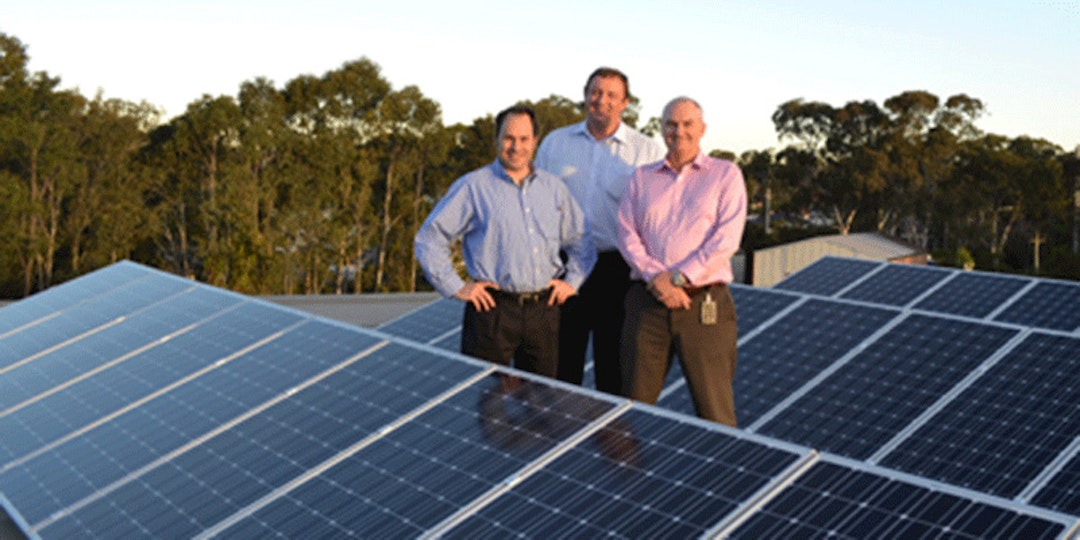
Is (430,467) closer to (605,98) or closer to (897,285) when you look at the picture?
(605,98)

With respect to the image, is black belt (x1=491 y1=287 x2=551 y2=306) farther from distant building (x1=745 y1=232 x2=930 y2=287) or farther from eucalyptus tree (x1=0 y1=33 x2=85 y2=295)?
eucalyptus tree (x1=0 y1=33 x2=85 y2=295)

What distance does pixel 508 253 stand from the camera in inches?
282

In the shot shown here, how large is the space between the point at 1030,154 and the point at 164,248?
5336 centimetres

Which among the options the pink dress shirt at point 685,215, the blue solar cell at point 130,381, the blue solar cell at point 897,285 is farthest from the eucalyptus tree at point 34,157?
the pink dress shirt at point 685,215

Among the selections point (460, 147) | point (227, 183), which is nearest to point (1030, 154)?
point (460, 147)

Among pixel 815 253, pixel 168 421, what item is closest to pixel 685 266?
pixel 168 421

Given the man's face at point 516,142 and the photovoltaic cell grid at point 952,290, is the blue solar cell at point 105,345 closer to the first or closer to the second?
the man's face at point 516,142

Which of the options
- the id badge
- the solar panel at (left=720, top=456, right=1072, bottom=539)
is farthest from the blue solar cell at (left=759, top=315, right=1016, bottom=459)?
the solar panel at (left=720, top=456, right=1072, bottom=539)

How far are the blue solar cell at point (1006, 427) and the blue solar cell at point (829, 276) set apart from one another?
9817 millimetres

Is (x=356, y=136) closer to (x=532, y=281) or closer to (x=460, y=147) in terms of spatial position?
(x=460, y=147)

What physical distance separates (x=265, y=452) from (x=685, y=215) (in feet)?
9.41

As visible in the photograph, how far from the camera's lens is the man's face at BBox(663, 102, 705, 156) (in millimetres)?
6535

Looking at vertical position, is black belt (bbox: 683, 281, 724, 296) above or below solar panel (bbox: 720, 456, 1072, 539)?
above

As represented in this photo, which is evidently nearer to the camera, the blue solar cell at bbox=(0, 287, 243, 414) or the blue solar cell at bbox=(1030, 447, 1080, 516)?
the blue solar cell at bbox=(1030, 447, 1080, 516)
